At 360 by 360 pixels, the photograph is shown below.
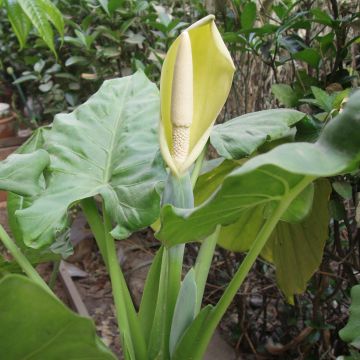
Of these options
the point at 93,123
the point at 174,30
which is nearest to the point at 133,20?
the point at 174,30

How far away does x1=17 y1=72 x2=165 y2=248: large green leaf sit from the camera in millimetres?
552

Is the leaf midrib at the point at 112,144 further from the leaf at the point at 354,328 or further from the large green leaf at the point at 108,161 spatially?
the leaf at the point at 354,328

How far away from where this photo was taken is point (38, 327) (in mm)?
390

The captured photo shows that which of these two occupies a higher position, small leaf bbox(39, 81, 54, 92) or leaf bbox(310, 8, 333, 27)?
leaf bbox(310, 8, 333, 27)

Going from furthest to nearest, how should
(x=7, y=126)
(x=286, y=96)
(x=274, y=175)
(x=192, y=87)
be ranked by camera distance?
(x=7, y=126) < (x=286, y=96) < (x=192, y=87) < (x=274, y=175)

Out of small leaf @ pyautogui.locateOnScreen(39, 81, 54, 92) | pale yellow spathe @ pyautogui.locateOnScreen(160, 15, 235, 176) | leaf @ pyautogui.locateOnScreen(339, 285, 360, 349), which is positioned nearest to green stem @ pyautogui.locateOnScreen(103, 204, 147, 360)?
pale yellow spathe @ pyautogui.locateOnScreen(160, 15, 235, 176)

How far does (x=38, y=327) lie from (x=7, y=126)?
2253 mm

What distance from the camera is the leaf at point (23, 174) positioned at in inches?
22.0

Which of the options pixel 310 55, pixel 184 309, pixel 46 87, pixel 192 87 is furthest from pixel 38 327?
pixel 46 87

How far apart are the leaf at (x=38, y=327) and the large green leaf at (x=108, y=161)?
15 cm

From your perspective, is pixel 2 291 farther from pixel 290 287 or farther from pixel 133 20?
pixel 133 20

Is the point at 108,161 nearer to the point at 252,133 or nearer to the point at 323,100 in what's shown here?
the point at 252,133

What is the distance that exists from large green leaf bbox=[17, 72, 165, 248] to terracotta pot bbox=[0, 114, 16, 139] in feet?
6.05

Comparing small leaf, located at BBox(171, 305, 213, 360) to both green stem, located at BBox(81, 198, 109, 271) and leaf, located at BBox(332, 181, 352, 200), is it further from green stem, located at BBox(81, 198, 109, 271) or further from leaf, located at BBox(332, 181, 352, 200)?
leaf, located at BBox(332, 181, 352, 200)
